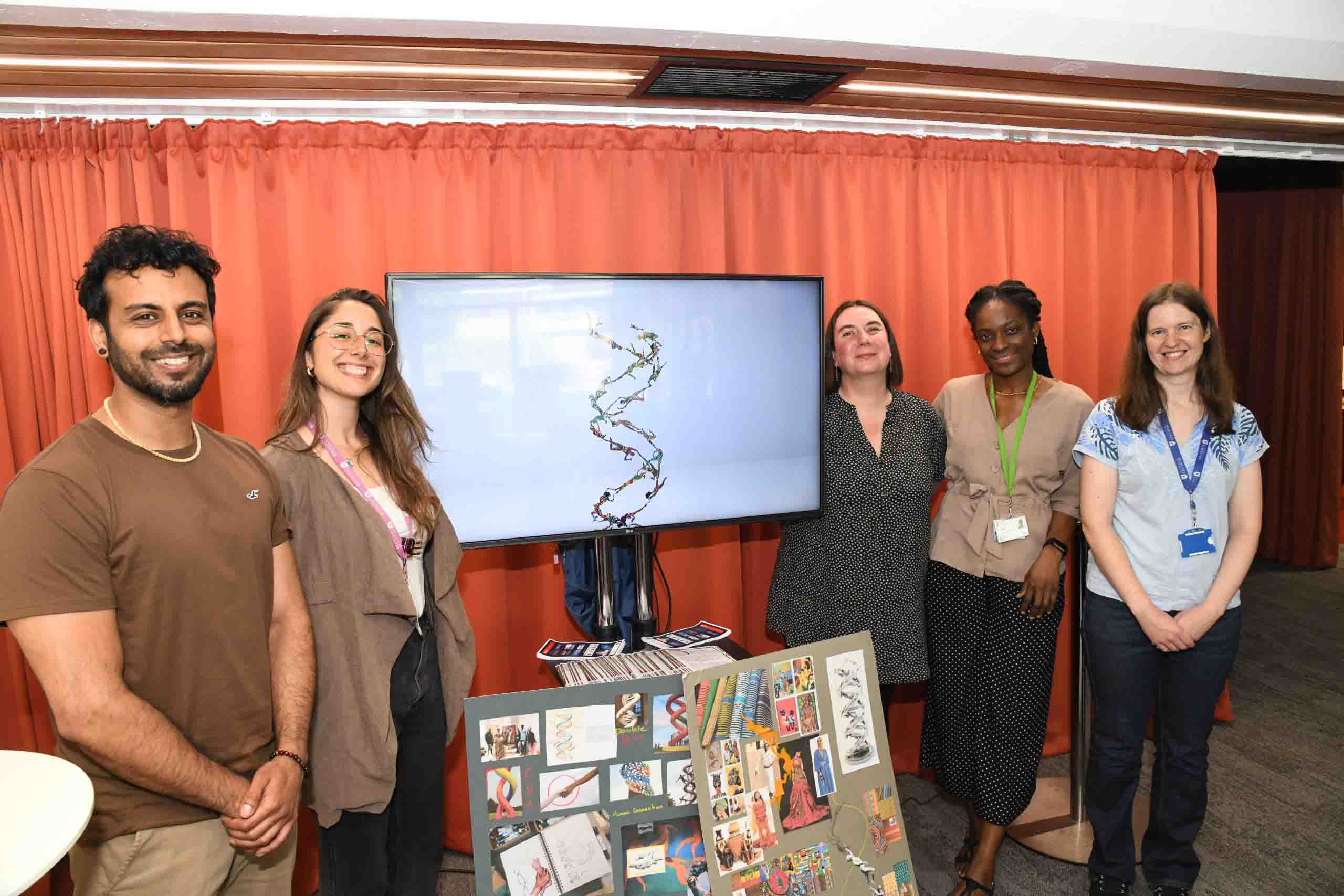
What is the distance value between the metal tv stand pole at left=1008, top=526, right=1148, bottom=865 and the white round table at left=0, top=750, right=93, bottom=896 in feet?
8.21

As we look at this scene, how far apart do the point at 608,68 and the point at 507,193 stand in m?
0.55

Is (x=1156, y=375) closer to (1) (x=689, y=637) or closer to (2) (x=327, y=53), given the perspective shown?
(1) (x=689, y=637)

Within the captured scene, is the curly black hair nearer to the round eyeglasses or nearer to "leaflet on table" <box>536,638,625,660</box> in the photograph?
the round eyeglasses

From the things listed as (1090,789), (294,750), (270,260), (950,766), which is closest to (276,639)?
(294,750)

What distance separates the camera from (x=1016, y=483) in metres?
2.30

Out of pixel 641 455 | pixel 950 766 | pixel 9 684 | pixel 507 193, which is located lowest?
pixel 950 766

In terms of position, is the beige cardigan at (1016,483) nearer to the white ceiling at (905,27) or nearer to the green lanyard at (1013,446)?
the green lanyard at (1013,446)

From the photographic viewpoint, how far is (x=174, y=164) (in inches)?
94.3

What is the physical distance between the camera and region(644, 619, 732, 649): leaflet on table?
2189mm

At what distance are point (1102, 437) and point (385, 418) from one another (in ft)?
5.98

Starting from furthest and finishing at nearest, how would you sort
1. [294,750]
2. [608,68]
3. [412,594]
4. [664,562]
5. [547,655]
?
1. [664,562]
2. [608,68]
3. [547,655]
4. [412,594]
5. [294,750]

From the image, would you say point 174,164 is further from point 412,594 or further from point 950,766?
point 950,766

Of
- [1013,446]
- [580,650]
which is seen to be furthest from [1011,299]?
[580,650]

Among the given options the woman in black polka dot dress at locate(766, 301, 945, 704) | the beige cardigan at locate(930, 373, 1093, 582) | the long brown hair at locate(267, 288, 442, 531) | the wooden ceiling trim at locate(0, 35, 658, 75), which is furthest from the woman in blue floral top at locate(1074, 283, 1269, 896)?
the long brown hair at locate(267, 288, 442, 531)
